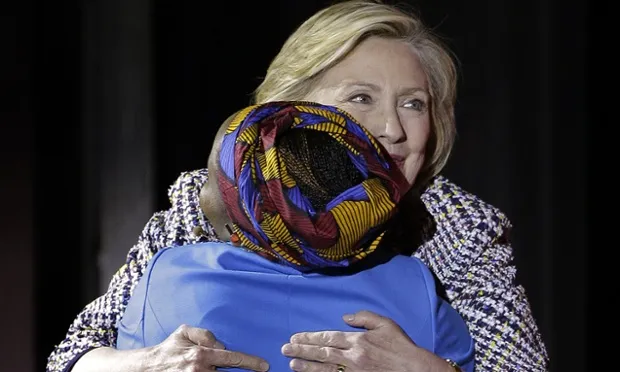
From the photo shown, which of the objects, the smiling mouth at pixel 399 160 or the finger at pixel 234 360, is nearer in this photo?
the finger at pixel 234 360

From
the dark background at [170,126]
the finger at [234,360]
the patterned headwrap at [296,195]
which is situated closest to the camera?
the patterned headwrap at [296,195]

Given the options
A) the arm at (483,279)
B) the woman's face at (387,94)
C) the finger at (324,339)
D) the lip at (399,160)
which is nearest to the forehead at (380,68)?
the woman's face at (387,94)

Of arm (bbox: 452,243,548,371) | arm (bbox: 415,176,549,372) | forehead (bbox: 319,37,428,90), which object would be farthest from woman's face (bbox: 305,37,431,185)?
arm (bbox: 452,243,548,371)

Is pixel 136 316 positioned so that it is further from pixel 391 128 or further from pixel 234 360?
pixel 391 128

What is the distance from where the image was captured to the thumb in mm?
1505

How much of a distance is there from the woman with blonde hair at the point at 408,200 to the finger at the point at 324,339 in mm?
311

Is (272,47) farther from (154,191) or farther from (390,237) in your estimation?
(390,237)

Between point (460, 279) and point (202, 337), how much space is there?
1.94ft

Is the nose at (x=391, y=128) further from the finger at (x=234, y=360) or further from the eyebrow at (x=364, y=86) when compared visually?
the finger at (x=234, y=360)

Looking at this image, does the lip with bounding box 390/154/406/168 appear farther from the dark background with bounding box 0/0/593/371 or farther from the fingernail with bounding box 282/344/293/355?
the dark background with bounding box 0/0/593/371

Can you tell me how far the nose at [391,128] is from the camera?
6.22 ft

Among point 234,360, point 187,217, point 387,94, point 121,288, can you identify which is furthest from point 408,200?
point 234,360

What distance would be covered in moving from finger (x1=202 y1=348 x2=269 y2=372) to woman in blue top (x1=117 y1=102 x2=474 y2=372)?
0.01 m

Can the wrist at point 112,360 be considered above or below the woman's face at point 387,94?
below
